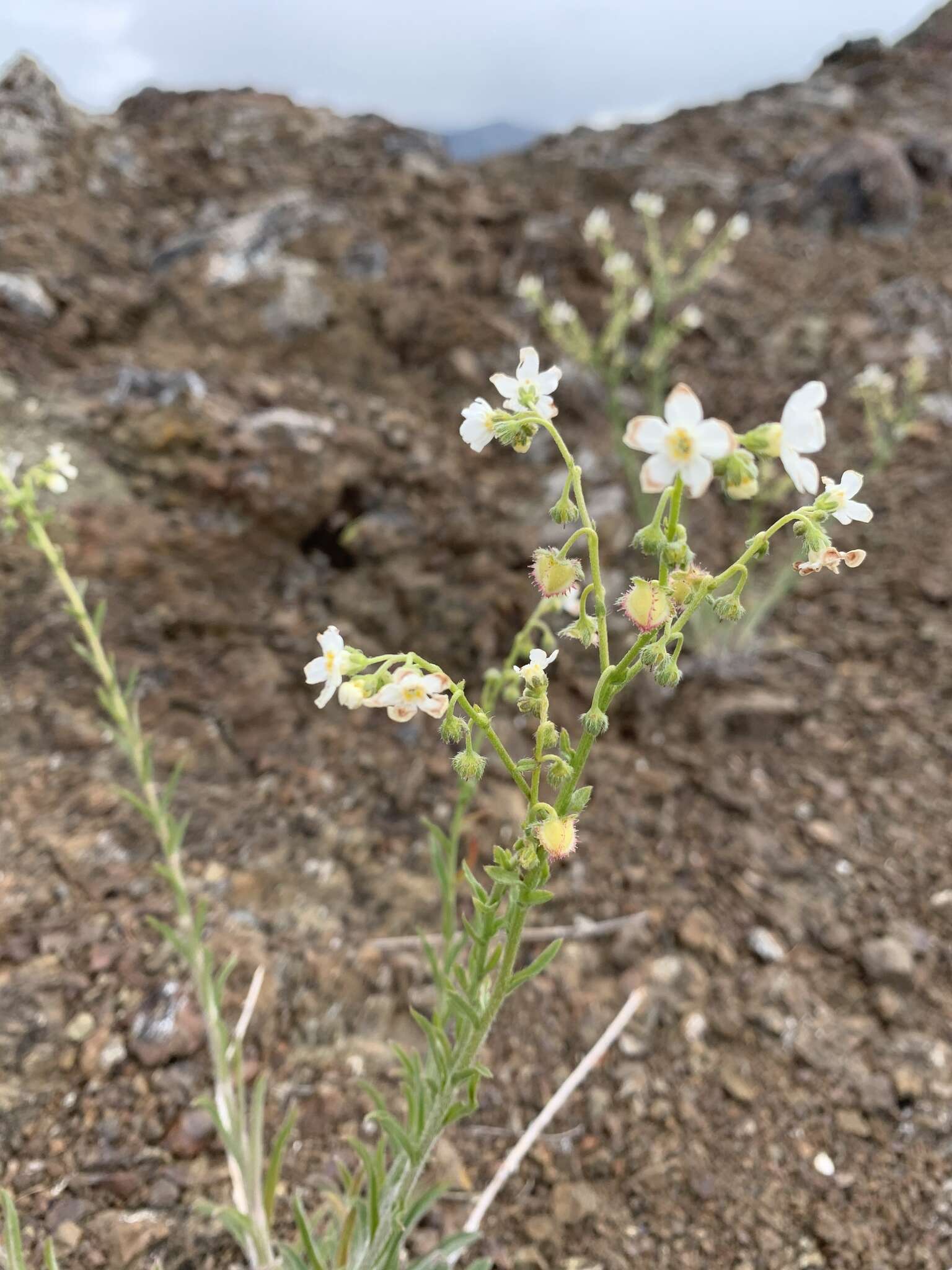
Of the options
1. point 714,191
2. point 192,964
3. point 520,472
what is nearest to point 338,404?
point 520,472

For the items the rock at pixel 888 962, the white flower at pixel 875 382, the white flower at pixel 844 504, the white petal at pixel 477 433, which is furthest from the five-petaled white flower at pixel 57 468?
the white flower at pixel 875 382

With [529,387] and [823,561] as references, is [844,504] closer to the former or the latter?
[823,561]

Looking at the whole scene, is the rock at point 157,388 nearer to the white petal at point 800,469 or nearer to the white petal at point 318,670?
the white petal at point 318,670

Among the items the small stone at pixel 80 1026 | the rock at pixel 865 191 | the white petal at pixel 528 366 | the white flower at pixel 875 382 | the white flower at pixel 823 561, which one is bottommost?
the small stone at pixel 80 1026

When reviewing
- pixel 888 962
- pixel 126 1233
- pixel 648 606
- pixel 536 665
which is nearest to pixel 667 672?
pixel 648 606

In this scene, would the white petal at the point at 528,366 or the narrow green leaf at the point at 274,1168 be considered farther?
the narrow green leaf at the point at 274,1168

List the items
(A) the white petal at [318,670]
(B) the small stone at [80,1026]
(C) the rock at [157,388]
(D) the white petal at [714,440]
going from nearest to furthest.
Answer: (D) the white petal at [714,440], (A) the white petal at [318,670], (B) the small stone at [80,1026], (C) the rock at [157,388]

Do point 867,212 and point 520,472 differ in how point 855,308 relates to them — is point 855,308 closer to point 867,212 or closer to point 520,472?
point 867,212

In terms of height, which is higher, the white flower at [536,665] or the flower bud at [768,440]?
the flower bud at [768,440]
